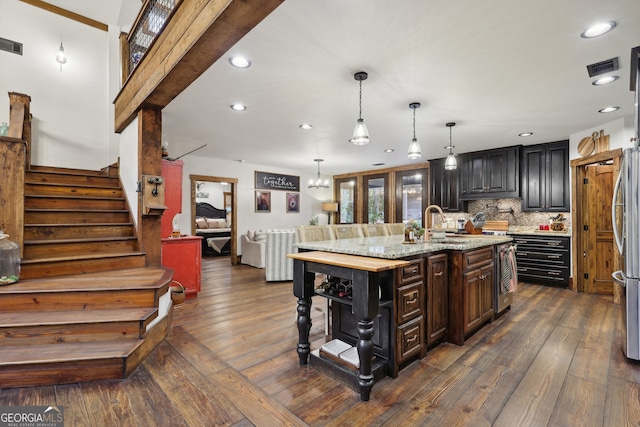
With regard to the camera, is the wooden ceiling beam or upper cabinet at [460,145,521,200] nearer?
the wooden ceiling beam

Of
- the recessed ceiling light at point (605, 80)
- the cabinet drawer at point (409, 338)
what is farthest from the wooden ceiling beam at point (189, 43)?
the recessed ceiling light at point (605, 80)

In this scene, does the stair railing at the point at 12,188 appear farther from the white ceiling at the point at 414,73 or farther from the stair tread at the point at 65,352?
the white ceiling at the point at 414,73

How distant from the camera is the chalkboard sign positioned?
7832mm

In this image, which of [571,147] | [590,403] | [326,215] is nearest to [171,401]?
[590,403]

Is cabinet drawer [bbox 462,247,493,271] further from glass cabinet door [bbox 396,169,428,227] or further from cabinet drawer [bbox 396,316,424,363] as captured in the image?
glass cabinet door [bbox 396,169,428,227]

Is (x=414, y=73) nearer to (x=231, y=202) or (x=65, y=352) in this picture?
(x=65, y=352)

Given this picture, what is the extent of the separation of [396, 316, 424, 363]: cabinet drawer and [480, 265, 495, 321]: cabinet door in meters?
1.03

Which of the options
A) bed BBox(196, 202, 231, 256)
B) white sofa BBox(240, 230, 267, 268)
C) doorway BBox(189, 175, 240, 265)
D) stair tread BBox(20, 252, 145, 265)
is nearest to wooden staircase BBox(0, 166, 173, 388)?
stair tread BBox(20, 252, 145, 265)

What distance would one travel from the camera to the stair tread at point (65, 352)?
200 cm

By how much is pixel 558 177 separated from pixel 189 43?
596 centimetres

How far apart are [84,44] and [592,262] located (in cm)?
890

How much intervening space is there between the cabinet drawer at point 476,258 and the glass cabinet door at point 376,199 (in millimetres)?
5103

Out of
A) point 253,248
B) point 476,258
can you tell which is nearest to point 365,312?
point 476,258

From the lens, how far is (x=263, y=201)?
25.9 ft
